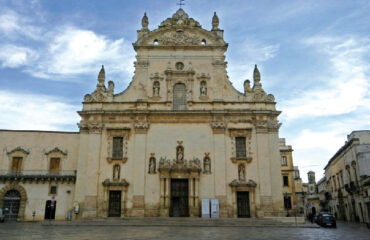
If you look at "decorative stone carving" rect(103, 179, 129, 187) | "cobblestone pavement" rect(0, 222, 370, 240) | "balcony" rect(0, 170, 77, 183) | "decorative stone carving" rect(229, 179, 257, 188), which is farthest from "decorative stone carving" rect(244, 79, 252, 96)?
"balcony" rect(0, 170, 77, 183)

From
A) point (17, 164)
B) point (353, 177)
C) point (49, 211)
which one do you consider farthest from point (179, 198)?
point (353, 177)

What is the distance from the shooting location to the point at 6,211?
30953 millimetres

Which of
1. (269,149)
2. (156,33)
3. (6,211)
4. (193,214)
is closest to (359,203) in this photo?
(269,149)

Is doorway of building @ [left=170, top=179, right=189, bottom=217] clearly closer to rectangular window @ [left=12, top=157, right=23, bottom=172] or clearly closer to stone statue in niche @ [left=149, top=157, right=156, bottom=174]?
stone statue in niche @ [left=149, top=157, right=156, bottom=174]

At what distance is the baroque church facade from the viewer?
1172 inches

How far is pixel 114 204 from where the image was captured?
30016mm

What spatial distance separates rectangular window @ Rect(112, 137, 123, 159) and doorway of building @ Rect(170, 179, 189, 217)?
5352 millimetres

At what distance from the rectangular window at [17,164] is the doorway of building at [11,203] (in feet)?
6.58

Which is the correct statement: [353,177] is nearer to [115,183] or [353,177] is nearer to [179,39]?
[179,39]

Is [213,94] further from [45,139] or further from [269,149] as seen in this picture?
[45,139]

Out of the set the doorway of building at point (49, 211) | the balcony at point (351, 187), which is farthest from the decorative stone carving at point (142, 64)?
the balcony at point (351, 187)

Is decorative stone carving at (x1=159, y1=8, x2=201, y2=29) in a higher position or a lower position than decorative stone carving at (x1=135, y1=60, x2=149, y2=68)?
higher

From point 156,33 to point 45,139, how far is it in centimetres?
1489

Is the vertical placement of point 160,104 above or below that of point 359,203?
above
